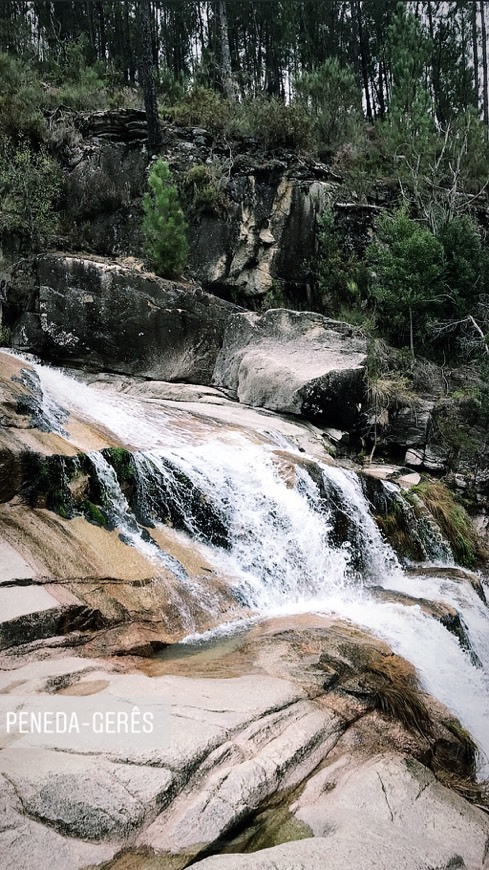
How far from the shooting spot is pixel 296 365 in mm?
12906

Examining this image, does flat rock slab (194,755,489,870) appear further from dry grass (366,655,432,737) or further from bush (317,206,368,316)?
bush (317,206,368,316)

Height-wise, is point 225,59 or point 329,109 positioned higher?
point 225,59

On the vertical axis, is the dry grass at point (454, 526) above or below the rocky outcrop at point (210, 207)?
below

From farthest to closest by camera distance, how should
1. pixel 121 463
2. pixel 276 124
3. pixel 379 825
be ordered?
pixel 276 124
pixel 121 463
pixel 379 825

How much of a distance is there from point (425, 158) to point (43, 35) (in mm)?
18246

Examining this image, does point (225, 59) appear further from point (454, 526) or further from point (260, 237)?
point (454, 526)

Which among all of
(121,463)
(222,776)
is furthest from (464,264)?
(222,776)

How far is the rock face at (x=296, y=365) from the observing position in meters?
12.2

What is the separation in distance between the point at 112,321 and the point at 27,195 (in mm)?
4361

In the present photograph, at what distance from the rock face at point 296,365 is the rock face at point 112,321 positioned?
807mm

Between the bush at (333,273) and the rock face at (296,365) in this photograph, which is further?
the bush at (333,273)

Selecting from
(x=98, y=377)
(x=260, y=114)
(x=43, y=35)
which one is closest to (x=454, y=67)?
(x=260, y=114)

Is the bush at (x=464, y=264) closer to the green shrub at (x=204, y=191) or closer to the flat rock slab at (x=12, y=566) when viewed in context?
the green shrub at (x=204, y=191)

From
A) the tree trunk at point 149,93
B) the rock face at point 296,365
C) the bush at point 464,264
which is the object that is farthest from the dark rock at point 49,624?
the tree trunk at point 149,93
